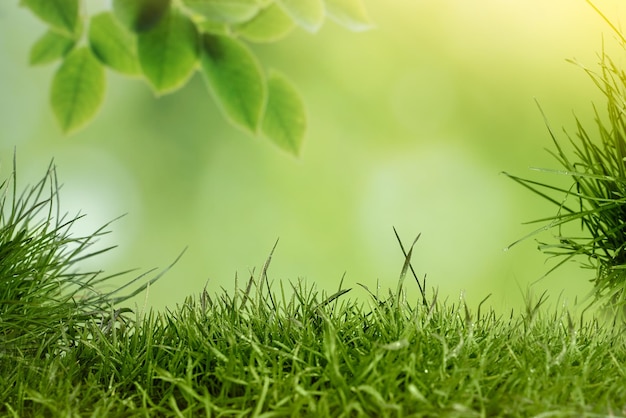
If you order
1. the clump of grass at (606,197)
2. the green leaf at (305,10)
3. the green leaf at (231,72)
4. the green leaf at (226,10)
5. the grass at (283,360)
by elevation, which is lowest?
the grass at (283,360)

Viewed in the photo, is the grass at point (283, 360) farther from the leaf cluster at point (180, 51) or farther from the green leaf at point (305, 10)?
the green leaf at point (305, 10)

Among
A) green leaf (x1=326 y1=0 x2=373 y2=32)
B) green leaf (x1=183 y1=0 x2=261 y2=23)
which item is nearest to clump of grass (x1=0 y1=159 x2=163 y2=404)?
green leaf (x1=183 y1=0 x2=261 y2=23)

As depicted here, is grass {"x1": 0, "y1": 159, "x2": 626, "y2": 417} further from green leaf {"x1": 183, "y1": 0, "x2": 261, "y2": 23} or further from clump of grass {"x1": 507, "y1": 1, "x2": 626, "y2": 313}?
green leaf {"x1": 183, "y1": 0, "x2": 261, "y2": 23}

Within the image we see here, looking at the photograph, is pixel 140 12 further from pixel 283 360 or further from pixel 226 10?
pixel 283 360

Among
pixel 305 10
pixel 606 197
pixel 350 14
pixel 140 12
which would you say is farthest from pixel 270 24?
pixel 606 197

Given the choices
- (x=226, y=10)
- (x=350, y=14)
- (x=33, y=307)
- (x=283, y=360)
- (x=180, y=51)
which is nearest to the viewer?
(x=283, y=360)

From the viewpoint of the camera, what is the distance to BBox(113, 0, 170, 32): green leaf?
85 centimetres

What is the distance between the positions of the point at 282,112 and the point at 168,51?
0.26 metres

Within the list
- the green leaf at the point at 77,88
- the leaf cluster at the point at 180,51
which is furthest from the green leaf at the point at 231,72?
the green leaf at the point at 77,88

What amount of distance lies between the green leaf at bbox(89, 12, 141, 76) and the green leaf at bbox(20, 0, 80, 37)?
32 mm

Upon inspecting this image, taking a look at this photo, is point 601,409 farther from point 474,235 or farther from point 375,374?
point 474,235

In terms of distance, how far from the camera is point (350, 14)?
4.19 feet

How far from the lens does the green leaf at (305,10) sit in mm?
987

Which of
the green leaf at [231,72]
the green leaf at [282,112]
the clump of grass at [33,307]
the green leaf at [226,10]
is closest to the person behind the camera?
the clump of grass at [33,307]
